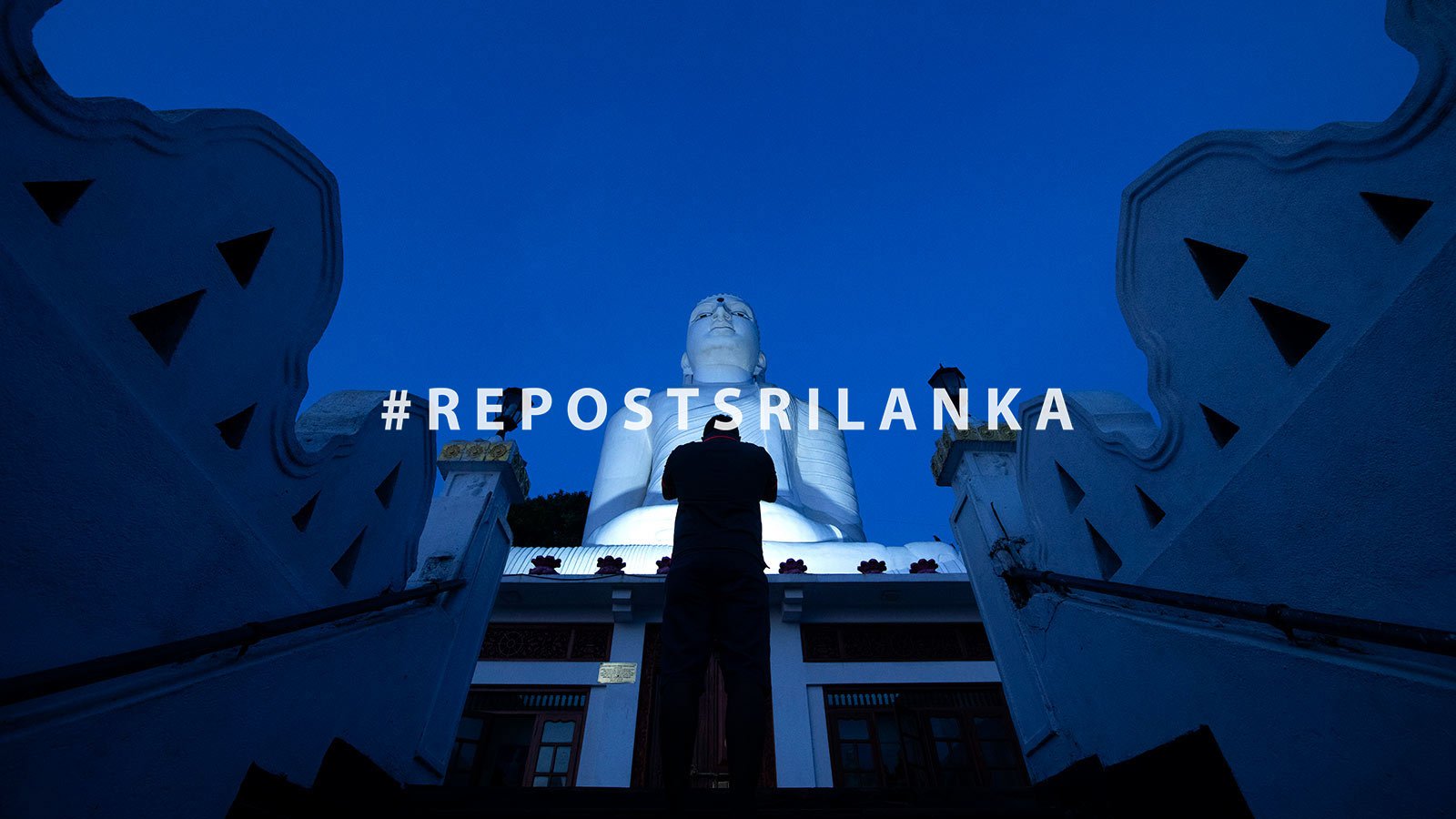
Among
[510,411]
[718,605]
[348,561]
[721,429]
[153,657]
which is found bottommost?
[153,657]

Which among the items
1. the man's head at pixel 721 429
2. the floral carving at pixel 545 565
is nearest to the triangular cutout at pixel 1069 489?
the man's head at pixel 721 429

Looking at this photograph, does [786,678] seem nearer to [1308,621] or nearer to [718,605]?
[718,605]

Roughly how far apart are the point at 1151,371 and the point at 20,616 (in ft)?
13.3

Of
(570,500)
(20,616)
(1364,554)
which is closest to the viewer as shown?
(20,616)

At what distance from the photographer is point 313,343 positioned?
11.5ft

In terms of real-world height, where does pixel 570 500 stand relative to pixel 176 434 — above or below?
above

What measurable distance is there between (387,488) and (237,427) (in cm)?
123

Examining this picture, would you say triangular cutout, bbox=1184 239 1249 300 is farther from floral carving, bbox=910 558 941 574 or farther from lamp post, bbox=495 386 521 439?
floral carving, bbox=910 558 941 574

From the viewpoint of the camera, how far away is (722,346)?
52.0 feet

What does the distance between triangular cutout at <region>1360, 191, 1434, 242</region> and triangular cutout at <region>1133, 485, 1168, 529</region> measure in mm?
1386

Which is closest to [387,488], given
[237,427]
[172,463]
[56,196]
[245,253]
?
[237,427]

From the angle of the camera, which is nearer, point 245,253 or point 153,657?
point 153,657

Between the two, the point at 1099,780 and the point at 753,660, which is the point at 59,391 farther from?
the point at 1099,780

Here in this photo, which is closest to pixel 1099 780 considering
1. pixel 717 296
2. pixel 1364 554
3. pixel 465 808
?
pixel 1364 554
